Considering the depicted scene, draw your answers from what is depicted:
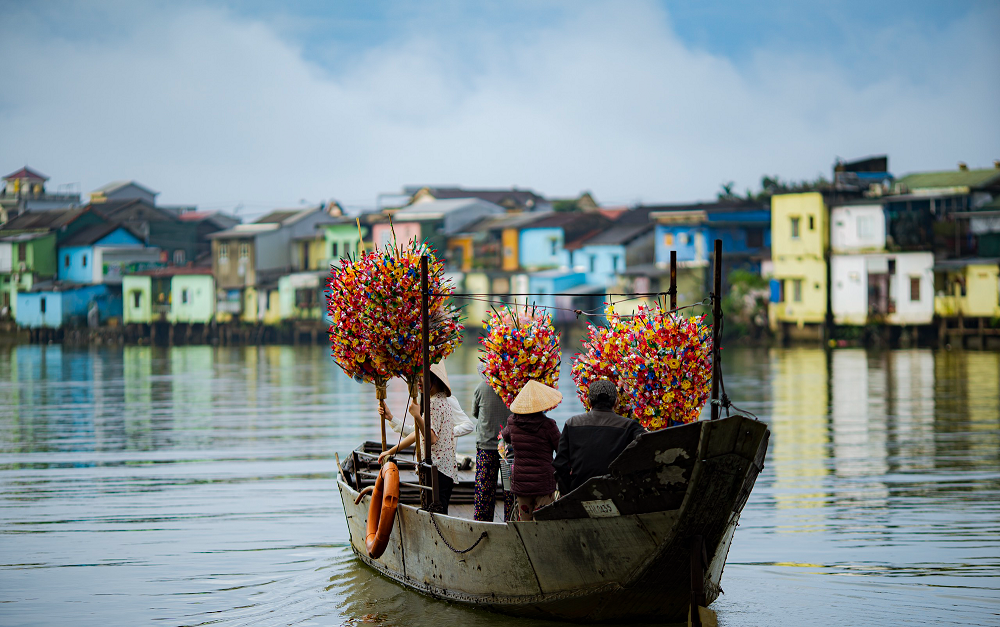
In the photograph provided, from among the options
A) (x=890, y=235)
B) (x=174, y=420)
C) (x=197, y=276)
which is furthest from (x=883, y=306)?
(x=197, y=276)

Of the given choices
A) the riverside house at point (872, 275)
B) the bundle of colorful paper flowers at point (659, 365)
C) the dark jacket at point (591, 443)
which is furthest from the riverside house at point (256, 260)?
the dark jacket at point (591, 443)

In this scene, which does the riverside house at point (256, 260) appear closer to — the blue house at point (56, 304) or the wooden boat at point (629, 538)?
the blue house at point (56, 304)

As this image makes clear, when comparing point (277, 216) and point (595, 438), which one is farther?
point (277, 216)

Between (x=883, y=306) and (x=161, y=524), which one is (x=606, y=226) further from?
(x=161, y=524)

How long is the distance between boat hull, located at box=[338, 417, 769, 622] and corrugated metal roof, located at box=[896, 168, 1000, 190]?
43.2 meters

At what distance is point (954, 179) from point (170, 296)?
4492 centimetres

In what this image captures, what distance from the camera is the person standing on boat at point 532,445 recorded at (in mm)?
8961

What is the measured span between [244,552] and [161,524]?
202 centimetres

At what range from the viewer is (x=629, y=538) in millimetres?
8320

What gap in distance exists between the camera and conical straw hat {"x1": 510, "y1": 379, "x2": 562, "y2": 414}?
891 centimetres

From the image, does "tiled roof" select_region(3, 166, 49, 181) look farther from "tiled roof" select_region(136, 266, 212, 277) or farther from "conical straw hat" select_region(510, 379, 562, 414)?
"conical straw hat" select_region(510, 379, 562, 414)

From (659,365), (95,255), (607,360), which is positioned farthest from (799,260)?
(659,365)

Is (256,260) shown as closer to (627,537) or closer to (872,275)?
(872,275)

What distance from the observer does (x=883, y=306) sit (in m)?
49.7
